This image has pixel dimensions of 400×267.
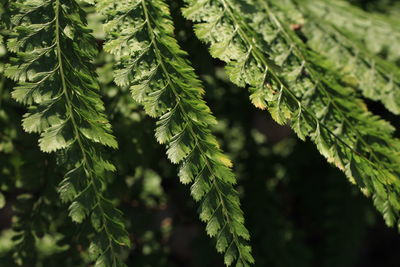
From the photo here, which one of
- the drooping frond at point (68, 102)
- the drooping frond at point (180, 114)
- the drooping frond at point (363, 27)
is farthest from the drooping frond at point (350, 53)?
the drooping frond at point (68, 102)

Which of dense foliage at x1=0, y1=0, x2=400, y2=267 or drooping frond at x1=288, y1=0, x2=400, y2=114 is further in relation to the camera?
drooping frond at x1=288, y1=0, x2=400, y2=114

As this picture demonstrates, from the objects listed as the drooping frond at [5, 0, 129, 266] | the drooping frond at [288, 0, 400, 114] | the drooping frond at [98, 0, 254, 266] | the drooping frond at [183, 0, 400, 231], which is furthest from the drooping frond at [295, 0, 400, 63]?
the drooping frond at [5, 0, 129, 266]

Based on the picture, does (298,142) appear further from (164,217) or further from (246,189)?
(164,217)

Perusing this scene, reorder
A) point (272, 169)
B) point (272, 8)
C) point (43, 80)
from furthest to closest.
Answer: point (272, 169)
point (272, 8)
point (43, 80)

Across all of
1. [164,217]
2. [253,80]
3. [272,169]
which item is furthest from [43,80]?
[164,217]

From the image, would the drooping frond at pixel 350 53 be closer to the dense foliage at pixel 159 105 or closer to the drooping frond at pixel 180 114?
the dense foliage at pixel 159 105

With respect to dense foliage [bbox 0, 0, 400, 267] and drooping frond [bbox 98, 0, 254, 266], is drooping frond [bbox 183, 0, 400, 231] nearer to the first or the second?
dense foliage [bbox 0, 0, 400, 267]

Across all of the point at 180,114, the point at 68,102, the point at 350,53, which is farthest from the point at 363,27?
the point at 68,102

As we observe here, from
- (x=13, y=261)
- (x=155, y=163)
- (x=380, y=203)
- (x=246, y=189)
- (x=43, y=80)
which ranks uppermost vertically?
(x=43, y=80)
